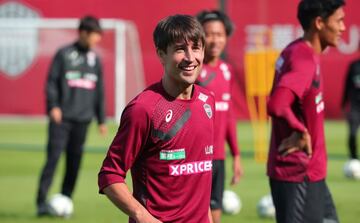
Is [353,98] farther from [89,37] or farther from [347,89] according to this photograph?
[89,37]

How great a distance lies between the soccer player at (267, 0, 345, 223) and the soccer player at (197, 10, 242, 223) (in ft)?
6.76

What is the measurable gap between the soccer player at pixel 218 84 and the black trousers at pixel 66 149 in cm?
336

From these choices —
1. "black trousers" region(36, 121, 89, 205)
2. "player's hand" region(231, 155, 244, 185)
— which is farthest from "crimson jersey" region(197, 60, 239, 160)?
"black trousers" region(36, 121, 89, 205)

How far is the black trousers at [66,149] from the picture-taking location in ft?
40.7

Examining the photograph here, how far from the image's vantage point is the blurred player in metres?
12.4

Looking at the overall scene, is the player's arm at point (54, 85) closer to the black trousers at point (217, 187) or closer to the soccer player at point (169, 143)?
the black trousers at point (217, 187)

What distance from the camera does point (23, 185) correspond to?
50.4 feet

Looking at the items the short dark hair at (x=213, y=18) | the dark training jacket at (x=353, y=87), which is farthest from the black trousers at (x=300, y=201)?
the dark training jacket at (x=353, y=87)

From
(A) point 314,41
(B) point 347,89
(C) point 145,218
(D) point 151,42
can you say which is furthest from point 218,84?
(D) point 151,42

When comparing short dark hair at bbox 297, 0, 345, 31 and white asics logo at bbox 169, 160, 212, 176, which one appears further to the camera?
short dark hair at bbox 297, 0, 345, 31

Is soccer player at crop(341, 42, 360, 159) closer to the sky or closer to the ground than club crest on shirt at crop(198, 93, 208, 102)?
closer to the ground

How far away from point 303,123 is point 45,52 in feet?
74.0

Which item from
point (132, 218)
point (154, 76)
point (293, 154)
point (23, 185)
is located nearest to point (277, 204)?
point (293, 154)

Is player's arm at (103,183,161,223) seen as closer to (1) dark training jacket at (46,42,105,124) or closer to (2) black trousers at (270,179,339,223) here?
(2) black trousers at (270,179,339,223)
